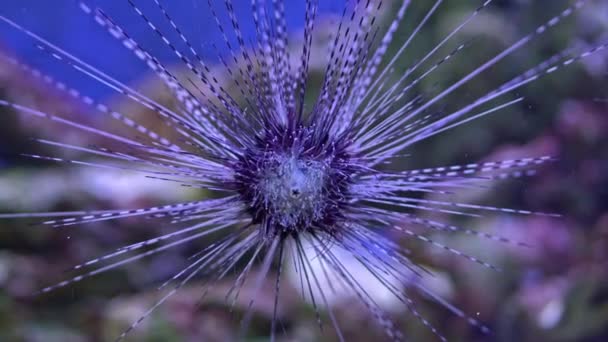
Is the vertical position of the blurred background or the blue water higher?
the blue water

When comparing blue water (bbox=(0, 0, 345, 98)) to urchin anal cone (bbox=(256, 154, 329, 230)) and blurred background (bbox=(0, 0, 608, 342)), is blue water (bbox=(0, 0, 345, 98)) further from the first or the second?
urchin anal cone (bbox=(256, 154, 329, 230))

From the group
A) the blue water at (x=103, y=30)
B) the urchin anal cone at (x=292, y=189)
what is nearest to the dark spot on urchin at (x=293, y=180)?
the urchin anal cone at (x=292, y=189)

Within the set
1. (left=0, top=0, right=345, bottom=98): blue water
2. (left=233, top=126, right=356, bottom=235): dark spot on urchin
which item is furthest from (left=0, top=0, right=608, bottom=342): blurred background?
(left=233, top=126, right=356, bottom=235): dark spot on urchin

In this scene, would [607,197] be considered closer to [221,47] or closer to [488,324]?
[488,324]

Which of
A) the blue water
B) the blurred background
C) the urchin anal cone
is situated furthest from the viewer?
the blurred background

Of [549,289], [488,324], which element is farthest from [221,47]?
[549,289]

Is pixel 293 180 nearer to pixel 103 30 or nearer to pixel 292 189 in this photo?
pixel 292 189

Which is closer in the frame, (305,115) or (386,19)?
(305,115)

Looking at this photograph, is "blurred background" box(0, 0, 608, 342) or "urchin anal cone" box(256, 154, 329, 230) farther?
"blurred background" box(0, 0, 608, 342)

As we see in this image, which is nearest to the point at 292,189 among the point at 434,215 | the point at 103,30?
the point at 434,215
